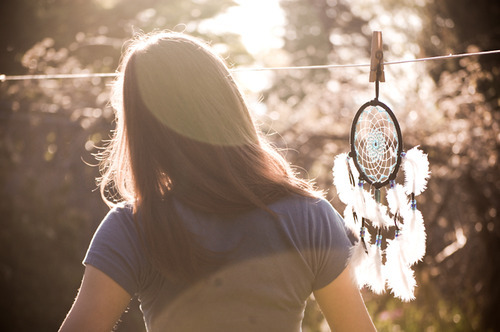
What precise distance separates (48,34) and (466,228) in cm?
Result: 349

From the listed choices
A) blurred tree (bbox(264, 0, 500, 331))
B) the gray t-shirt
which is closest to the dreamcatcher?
the gray t-shirt

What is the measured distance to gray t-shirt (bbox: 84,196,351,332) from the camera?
1086 millimetres

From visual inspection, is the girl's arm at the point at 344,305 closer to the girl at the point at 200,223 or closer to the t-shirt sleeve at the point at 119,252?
the girl at the point at 200,223

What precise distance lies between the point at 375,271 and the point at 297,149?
281cm

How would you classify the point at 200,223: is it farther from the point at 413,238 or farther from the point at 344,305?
the point at 413,238

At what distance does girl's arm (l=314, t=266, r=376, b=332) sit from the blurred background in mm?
2723

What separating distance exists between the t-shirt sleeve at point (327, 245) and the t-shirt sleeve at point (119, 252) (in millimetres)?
340

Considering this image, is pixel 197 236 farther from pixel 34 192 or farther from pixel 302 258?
pixel 34 192

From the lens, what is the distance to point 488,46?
459 cm

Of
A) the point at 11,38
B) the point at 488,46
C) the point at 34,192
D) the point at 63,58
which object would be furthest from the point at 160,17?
the point at 488,46

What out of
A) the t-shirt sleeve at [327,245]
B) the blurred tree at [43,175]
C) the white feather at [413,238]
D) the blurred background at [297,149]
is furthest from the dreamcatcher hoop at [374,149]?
the blurred tree at [43,175]

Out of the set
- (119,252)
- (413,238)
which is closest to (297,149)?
(413,238)

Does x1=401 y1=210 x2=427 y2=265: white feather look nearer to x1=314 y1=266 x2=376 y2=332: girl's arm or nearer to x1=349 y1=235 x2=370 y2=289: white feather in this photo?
x1=349 y1=235 x2=370 y2=289: white feather

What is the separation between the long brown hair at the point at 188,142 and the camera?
110cm
